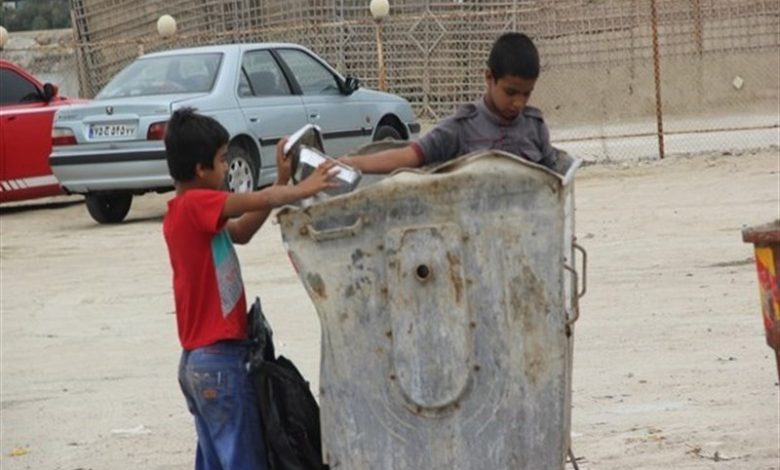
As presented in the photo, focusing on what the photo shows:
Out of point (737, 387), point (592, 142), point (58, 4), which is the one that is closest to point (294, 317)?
point (737, 387)

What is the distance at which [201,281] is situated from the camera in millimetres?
5059

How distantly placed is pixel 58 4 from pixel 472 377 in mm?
44054

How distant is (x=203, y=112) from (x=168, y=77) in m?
1.15

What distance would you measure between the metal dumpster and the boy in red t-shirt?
0.41 meters

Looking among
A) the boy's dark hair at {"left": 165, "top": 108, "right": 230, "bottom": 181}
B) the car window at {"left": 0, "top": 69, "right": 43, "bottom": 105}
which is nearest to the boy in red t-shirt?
the boy's dark hair at {"left": 165, "top": 108, "right": 230, "bottom": 181}

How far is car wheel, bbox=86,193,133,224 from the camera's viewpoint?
54.6ft

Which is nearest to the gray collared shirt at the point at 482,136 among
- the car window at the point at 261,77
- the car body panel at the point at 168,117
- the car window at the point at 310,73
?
the car body panel at the point at 168,117

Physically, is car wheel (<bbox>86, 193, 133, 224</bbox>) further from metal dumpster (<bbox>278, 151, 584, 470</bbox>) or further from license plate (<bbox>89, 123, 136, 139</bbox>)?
metal dumpster (<bbox>278, 151, 584, 470</bbox>)

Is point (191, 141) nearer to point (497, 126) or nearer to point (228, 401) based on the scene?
point (228, 401)

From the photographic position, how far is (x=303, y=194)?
188 inches

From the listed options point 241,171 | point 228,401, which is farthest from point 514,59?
point 241,171

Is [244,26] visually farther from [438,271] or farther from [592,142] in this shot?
[438,271]

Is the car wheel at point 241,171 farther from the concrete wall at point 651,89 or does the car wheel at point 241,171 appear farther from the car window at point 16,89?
the concrete wall at point 651,89

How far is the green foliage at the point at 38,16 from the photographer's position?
150 ft
